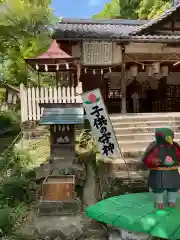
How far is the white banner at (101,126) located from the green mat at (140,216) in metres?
1.84

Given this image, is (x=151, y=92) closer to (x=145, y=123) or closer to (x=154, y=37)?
(x=154, y=37)

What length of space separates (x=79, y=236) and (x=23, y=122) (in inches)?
222

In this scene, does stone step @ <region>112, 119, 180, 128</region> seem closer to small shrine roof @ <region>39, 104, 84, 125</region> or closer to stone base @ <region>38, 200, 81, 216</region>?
small shrine roof @ <region>39, 104, 84, 125</region>

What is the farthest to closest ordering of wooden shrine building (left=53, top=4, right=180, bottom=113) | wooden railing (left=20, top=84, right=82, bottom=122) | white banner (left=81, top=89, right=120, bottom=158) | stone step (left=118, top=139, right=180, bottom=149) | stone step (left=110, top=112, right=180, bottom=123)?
1. wooden shrine building (left=53, top=4, right=180, bottom=113)
2. stone step (left=110, top=112, right=180, bottom=123)
3. wooden railing (left=20, top=84, right=82, bottom=122)
4. stone step (left=118, top=139, right=180, bottom=149)
5. white banner (left=81, top=89, right=120, bottom=158)

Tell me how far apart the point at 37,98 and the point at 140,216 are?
6287 millimetres

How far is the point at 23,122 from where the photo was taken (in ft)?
31.8

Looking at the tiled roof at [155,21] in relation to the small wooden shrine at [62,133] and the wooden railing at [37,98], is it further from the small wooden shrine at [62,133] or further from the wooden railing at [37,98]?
the small wooden shrine at [62,133]

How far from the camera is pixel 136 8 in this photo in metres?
31.1

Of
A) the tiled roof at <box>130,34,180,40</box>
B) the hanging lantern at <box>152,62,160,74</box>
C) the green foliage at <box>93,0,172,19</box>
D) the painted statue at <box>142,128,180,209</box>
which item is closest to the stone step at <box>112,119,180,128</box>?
the tiled roof at <box>130,34,180,40</box>

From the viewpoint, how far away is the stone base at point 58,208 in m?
5.60

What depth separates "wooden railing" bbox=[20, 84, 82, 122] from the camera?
962cm

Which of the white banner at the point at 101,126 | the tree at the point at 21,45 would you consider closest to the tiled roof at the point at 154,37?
the white banner at the point at 101,126

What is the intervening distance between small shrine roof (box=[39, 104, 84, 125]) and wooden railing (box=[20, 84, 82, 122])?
2.05 m

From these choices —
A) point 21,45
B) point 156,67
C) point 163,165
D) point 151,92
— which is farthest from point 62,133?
point 21,45
